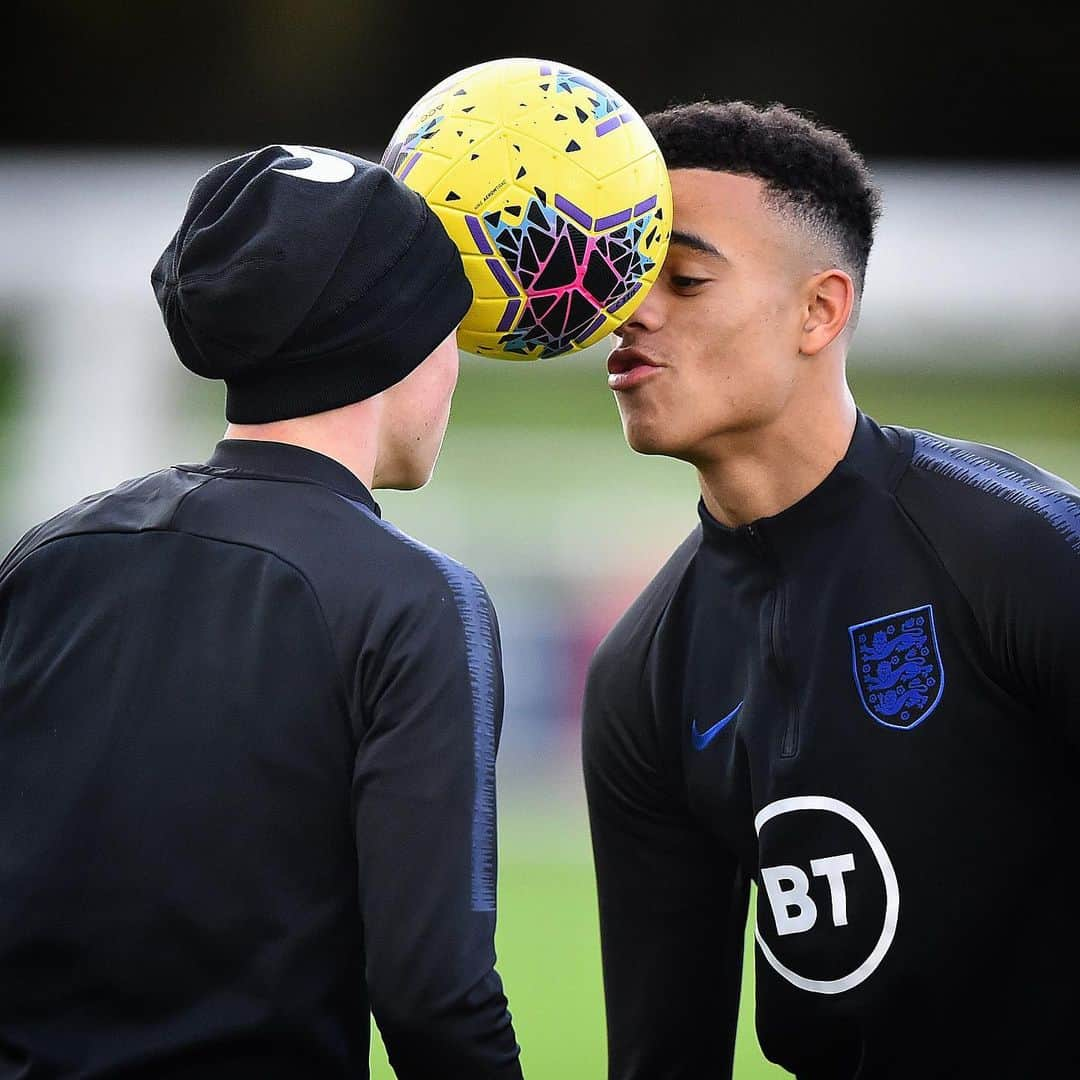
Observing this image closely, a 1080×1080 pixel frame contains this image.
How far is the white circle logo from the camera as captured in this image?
7.46 feet

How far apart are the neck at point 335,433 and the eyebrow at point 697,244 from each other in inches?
35.6

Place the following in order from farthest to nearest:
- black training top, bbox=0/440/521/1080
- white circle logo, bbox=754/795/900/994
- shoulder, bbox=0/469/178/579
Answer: white circle logo, bbox=754/795/900/994
shoulder, bbox=0/469/178/579
black training top, bbox=0/440/521/1080

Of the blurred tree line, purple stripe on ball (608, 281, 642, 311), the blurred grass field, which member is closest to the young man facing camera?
purple stripe on ball (608, 281, 642, 311)

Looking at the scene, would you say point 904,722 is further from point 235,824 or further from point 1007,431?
point 1007,431

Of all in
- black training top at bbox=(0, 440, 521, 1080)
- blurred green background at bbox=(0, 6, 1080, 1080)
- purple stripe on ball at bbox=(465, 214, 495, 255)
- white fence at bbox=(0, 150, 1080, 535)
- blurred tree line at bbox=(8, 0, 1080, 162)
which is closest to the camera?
black training top at bbox=(0, 440, 521, 1080)

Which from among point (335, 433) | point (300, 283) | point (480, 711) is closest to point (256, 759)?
point (480, 711)

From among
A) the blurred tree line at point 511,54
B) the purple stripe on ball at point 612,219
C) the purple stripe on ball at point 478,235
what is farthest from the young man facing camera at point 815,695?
the blurred tree line at point 511,54

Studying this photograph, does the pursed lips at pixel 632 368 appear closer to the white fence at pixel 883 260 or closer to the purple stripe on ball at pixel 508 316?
the purple stripe on ball at pixel 508 316

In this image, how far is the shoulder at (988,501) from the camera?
2201 mm

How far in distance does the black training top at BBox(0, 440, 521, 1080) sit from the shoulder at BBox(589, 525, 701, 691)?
1.02 meters

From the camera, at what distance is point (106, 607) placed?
1.66m

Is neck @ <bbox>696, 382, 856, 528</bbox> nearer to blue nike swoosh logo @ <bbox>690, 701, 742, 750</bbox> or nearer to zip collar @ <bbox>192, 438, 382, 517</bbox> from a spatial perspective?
blue nike swoosh logo @ <bbox>690, 701, 742, 750</bbox>

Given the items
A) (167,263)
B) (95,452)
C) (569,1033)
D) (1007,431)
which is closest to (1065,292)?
(1007,431)

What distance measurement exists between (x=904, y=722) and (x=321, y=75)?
36.7 feet
